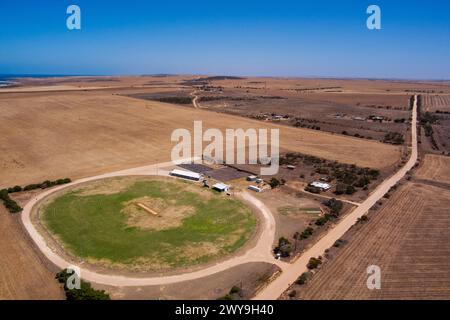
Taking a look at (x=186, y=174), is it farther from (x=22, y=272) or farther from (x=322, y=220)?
(x=22, y=272)

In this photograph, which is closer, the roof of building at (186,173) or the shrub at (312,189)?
the shrub at (312,189)

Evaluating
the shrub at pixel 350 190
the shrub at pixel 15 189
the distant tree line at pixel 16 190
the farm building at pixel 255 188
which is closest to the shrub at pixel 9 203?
the distant tree line at pixel 16 190

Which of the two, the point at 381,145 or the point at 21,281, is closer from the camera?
the point at 21,281

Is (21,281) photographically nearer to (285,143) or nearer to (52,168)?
(52,168)

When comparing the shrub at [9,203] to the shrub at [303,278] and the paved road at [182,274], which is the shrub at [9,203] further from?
the shrub at [303,278]

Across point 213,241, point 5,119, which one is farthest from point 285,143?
point 5,119

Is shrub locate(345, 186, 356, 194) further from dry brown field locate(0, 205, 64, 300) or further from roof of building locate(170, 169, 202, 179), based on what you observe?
dry brown field locate(0, 205, 64, 300)

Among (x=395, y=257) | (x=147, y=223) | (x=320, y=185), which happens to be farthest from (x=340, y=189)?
(x=147, y=223)
